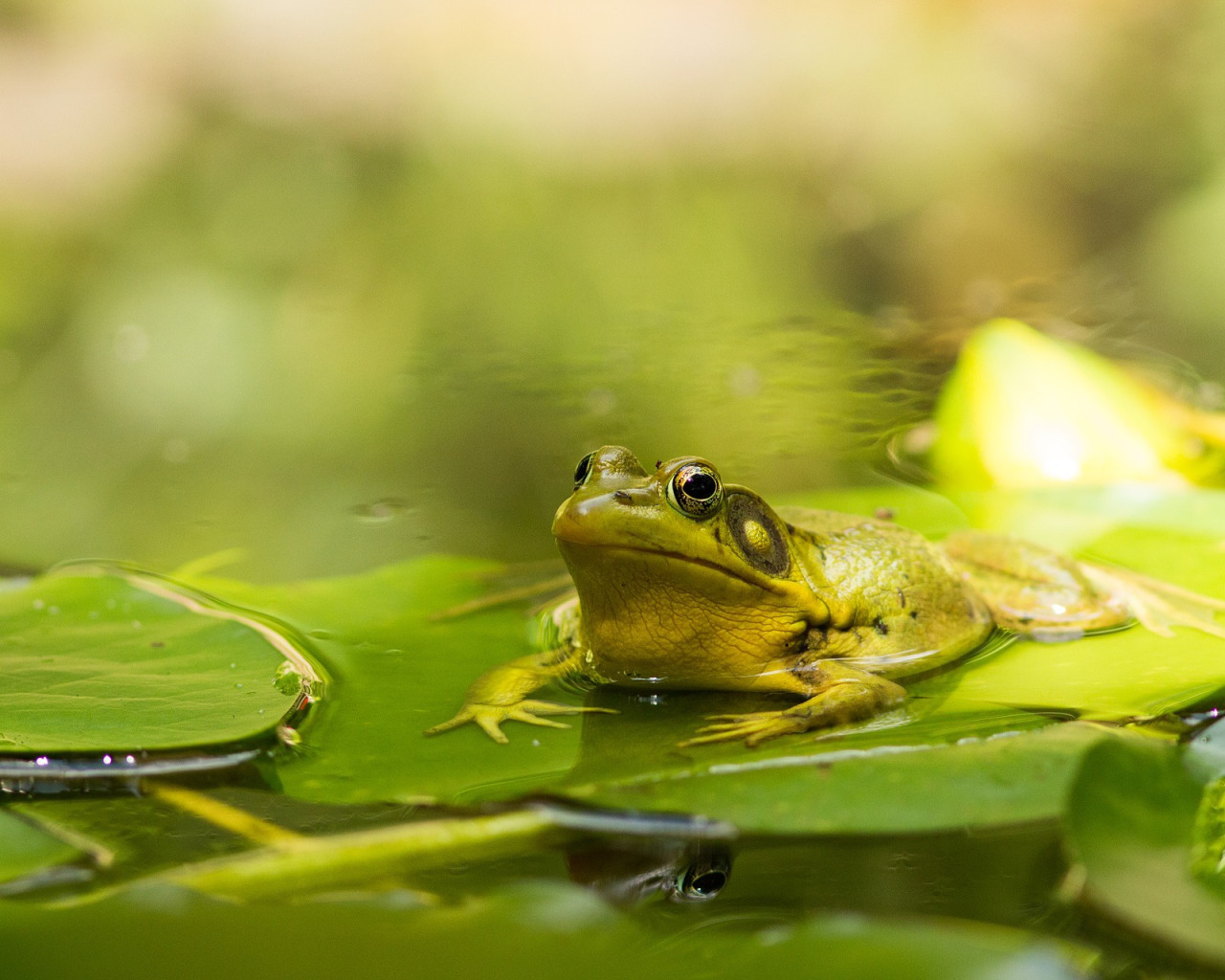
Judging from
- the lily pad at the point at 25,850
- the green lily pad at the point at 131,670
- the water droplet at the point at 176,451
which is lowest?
the lily pad at the point at 25,850

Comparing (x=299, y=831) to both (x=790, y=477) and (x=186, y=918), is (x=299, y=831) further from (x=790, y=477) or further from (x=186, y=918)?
(x=790, y=477)

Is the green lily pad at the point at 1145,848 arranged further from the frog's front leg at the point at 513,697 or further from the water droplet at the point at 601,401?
the water droplet at the point at 601,401

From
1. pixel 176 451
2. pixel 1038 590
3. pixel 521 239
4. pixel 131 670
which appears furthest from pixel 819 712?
pixel 521 239

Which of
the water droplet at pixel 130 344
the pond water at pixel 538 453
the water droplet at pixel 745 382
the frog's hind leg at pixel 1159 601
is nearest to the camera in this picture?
the pond water at pixel 538 453

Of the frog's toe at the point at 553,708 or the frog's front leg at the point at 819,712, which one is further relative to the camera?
the frog's toe at the point at 553,708

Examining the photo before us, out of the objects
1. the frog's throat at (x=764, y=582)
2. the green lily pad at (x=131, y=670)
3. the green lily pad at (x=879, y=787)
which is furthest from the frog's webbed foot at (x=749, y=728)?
the green lily pad at (x=131, y=670)
